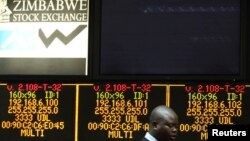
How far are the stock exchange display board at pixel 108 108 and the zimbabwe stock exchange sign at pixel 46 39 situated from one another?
270 millimetres

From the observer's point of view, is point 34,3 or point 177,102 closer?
point 177,102

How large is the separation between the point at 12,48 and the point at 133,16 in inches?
48.0

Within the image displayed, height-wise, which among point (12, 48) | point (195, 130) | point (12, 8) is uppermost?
point (12, 8)

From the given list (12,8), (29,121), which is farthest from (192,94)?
(12,8)

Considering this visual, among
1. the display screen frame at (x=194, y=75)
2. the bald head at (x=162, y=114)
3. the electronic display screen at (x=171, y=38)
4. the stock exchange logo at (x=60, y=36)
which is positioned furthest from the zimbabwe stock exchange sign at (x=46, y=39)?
the bald head at (x=162, y=114)

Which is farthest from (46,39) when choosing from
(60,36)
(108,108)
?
(108,108)

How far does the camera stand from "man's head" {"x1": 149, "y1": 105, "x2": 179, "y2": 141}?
3.63 m

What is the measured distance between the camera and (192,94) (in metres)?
5.45

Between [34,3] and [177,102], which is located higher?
[34,3]

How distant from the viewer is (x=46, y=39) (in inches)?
232

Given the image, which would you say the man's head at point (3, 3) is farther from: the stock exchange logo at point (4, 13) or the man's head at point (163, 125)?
the man's head at point (163, 125)

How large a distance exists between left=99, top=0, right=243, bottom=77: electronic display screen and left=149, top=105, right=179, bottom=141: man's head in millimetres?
1949

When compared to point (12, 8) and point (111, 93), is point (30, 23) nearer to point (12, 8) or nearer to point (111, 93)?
point (12, 8)

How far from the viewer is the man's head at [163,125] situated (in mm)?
A: 3633
